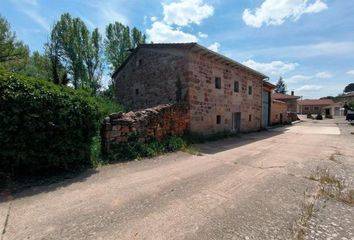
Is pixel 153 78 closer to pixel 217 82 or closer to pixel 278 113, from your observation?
pixel 217 82

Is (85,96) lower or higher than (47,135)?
higher

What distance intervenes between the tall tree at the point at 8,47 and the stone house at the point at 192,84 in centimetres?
1298

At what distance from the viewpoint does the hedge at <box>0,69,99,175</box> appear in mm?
4637

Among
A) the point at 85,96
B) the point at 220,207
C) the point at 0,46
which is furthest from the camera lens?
the point at 0,46

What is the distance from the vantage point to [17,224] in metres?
3.33

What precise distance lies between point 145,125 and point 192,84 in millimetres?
4145

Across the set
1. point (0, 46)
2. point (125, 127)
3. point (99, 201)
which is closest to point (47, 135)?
point (99, 201)

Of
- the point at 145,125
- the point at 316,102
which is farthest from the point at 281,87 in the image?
the point at 145,125

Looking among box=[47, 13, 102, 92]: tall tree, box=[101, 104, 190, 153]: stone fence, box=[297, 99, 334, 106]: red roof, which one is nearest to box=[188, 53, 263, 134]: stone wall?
box=[101, 104, 190, 153]: stone fence

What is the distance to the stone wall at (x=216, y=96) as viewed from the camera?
11.8 metres

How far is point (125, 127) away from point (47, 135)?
2747mm

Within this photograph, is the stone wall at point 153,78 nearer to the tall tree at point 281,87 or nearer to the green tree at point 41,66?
the green tree at point 41,66

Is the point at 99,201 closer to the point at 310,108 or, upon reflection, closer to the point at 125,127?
the point at 125,127

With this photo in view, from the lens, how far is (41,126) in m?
5.02
